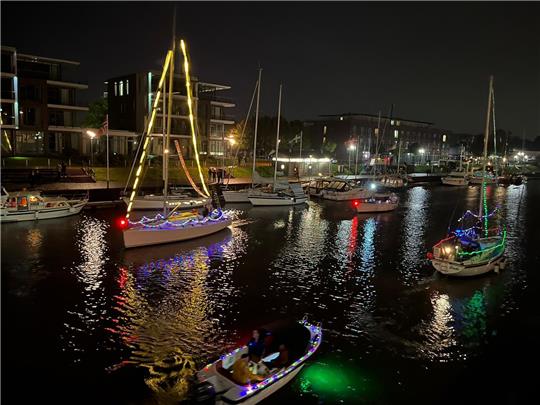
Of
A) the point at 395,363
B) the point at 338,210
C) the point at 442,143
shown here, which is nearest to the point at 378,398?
the point at 395,363

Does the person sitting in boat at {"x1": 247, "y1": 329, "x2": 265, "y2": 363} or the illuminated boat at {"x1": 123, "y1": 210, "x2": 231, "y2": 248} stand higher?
the illuminated boat at {"x1": 123, "y1": 210, "x2": 231, "y2": 248}

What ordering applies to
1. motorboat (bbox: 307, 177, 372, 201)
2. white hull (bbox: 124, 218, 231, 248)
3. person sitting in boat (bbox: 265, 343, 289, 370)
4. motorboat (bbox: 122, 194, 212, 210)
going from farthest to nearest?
motorboat (bbox: 307, 177, 372, 201), motorboat (bbox: 122, 194, 212, 210), white hull (bbox: 124, 218, 231, 248), person sitting in boat (bbox: 265, 343, 289, 370)

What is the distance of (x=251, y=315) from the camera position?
20.5 m

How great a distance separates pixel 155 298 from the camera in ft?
72.5

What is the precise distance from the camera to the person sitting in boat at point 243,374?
1317 centimetres

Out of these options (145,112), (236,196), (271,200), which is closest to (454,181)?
(271,200)

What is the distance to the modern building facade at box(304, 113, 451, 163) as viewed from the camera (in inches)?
5153

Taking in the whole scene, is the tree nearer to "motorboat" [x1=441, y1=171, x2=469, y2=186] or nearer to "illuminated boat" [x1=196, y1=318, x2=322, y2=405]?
"motorboat" [x1=441, y1=171, x2=469, y2=186]

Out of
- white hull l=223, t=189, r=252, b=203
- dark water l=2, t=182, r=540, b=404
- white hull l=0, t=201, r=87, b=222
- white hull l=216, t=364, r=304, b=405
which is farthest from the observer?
white hull l=223, t=189, r=252, b=203

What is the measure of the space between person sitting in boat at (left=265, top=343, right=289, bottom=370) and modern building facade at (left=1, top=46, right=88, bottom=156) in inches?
2229

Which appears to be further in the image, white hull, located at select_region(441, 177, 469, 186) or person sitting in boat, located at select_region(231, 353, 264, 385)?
white hull, located at select_region(441, 177, 469, 186)

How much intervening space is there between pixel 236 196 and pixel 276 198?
5183 mm

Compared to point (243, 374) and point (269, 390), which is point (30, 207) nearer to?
point (243, 374)

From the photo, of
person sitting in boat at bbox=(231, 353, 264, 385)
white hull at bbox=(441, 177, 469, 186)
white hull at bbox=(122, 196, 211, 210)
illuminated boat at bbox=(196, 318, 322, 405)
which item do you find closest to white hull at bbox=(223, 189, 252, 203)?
white hull at bbox=(122, 196, 211, 210)
